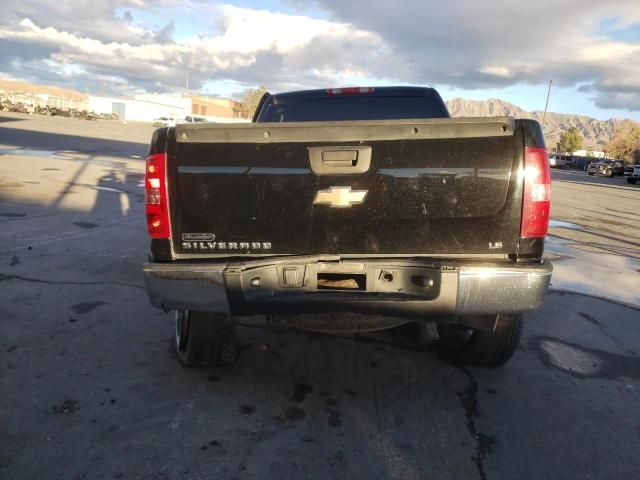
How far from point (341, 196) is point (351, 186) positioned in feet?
0.25

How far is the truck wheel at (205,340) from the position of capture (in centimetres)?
338

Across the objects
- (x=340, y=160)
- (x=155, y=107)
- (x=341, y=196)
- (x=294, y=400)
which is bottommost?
(x=294, y=400)

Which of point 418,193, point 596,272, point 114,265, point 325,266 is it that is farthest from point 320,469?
point 596,272

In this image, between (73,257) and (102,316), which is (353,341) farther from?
(73,257)

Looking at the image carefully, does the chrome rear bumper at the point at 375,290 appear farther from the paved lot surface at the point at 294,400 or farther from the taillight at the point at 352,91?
the taillight at the point at 352,91

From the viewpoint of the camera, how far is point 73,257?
243 inches

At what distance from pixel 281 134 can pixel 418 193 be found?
2.66ft

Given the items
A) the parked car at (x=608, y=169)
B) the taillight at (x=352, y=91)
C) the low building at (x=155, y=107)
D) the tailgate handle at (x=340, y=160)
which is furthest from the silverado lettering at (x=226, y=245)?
the low building at (x=155, y=107)

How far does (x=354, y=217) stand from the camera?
2.80 meters

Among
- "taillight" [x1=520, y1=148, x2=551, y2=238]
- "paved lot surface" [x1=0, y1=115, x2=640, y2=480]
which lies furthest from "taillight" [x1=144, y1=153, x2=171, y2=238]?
"taillight" [x1=520, y1=148, x2=551, y2=238]

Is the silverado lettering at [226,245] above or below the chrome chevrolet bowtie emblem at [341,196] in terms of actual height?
below

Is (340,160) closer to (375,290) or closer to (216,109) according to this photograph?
(375,290)

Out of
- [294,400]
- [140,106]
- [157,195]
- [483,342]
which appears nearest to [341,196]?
[157,195]

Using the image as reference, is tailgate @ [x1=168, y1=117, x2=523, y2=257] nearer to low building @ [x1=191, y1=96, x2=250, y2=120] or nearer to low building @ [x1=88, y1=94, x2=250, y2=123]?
low building @ [x1=191, y1=96, x2=250, y2=120]
